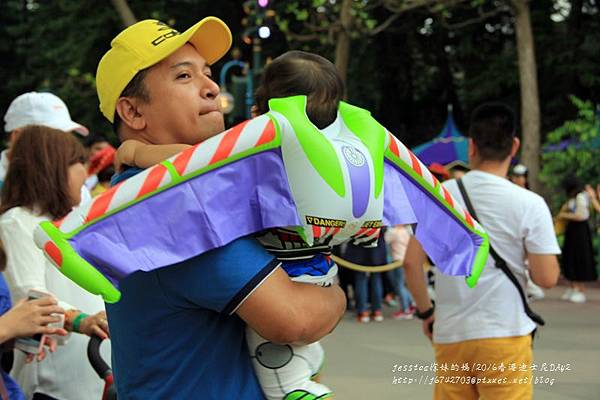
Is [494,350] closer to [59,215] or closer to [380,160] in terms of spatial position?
[59,215]

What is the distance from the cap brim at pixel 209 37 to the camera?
8.11 ft

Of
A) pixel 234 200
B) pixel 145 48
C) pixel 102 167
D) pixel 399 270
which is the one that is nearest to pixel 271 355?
pixel 234 200

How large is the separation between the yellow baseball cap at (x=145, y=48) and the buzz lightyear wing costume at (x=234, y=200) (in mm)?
362

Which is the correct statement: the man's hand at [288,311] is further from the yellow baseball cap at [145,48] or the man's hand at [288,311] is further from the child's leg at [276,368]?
the yellow baseball cap at [145,48]

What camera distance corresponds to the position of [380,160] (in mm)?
2344

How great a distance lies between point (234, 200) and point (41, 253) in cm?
187

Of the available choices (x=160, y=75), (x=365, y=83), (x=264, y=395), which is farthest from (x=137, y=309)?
(x=365, y=83)

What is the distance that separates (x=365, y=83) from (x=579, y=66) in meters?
6.56

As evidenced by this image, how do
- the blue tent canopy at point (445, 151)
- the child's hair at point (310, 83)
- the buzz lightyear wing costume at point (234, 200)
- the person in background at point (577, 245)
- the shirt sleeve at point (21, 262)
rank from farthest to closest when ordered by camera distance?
the blue tent canopy at point (445, 151)
the person in background at point (577, 245)
the shirt sleeve at point (21, 262)
the child's hair at point (310, 83)
the buzz lightyear wing costume at point (234, 200)

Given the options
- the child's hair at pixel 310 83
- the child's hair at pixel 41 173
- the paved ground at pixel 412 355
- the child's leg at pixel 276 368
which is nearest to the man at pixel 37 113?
the child's hair at pixel 41 173

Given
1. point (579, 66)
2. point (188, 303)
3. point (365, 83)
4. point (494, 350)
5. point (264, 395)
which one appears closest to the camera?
point (188, 303)

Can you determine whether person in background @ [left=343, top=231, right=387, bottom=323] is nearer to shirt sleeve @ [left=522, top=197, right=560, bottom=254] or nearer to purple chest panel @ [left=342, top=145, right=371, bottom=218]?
shirt sleeve @ [left=522, top=197, right=560, bottom=254]

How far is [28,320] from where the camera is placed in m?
3.15

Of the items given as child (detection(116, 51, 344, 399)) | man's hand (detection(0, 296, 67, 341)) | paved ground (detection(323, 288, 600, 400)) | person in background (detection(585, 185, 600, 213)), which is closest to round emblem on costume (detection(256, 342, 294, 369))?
child (detection(116, 51, 344, 399))
